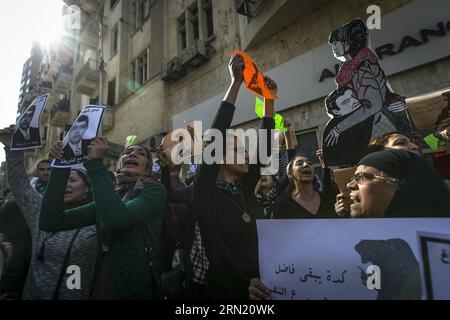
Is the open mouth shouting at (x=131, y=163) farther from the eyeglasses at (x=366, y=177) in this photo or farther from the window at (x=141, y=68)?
the window at (x=141, y=68)

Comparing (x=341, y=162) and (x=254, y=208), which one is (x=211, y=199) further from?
(x=341, y=162)

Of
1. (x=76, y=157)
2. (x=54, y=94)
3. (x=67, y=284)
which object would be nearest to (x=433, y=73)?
(x=76, y=157)

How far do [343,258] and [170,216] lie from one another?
1.13 m

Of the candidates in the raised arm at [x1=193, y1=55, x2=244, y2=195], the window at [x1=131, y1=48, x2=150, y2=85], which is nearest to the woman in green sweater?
the raised arm at [x1=193, y1=55, x2=244, y2=195]

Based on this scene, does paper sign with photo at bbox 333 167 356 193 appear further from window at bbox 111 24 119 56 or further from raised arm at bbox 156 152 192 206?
window at bbox 111 24 119 56

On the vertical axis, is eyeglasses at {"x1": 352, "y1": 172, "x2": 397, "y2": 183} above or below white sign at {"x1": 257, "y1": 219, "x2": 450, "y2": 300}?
above

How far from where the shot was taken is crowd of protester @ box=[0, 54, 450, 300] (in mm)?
1173

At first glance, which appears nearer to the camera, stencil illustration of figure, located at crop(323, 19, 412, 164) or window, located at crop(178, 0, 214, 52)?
stencil illustration of figure, located at crop(323, 19, 412, 164)

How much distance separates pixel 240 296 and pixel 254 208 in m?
0.50

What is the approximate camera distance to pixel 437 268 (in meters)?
0.92

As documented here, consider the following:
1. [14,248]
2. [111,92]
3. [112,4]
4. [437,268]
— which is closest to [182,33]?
[111,92]

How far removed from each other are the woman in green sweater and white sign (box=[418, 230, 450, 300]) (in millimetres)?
1350

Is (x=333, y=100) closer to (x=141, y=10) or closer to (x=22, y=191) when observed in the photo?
(x=22, y=191)

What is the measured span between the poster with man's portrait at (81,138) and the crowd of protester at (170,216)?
53 mm
